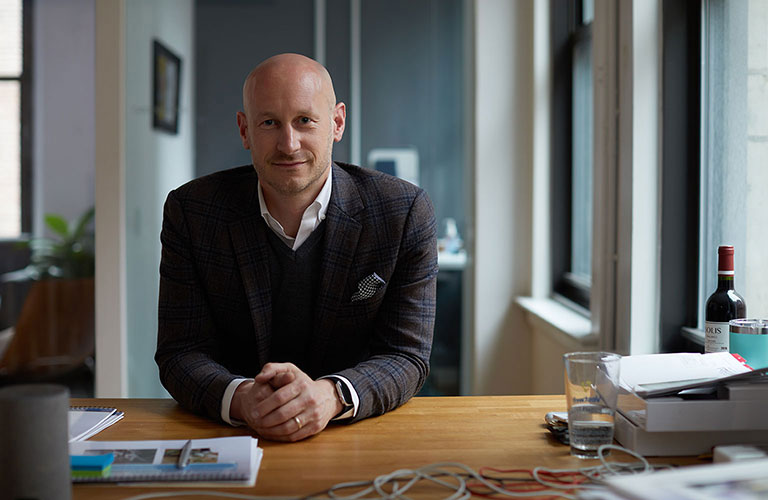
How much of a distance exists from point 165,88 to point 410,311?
2.33 meters

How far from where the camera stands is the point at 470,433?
4.32ft

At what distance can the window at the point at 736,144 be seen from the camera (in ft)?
6.15

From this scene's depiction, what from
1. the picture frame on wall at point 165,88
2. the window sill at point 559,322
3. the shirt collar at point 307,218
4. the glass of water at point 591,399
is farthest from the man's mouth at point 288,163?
the picture frame on wall at point 165,88

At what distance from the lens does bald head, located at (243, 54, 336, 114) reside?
5.44 ft

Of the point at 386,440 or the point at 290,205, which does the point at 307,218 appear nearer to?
the point at 290,205

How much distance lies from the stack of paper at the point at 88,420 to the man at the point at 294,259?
163 millimetres

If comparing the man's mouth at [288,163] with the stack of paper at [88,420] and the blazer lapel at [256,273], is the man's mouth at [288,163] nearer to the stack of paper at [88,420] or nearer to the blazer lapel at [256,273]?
the blazer lapel at [256,273]

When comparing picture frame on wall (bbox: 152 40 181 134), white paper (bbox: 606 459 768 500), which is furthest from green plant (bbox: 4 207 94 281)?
white paper (bbox: 606 459 768 500)

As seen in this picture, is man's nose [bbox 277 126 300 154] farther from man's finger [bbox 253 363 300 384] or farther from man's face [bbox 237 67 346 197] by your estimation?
man's finger [bbox 253 363 300 384]

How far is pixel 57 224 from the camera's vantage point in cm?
348

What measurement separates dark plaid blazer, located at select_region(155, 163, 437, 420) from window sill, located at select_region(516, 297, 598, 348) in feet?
3.25

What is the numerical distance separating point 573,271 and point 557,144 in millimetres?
547

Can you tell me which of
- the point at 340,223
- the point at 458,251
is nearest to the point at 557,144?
the point at 458,251

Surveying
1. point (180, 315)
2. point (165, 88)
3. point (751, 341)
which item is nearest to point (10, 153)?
point (165, 88)
